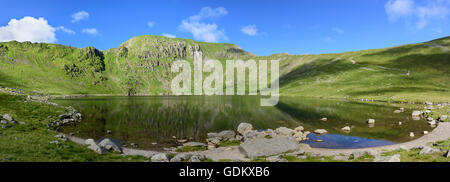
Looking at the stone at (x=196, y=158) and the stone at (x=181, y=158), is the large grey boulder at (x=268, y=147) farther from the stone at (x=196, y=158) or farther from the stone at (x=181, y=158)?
the stone at (x=181, y=158)

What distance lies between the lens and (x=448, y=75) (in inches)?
6491

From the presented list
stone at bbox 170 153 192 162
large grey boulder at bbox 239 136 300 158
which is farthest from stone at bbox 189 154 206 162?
large grey boulder at bbox 239 136 300 158

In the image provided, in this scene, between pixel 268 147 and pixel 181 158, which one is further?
pixel 268 147

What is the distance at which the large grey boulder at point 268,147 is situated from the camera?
29.6 m

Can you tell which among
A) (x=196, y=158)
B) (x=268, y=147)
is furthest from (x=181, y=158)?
(x=268, y=147)

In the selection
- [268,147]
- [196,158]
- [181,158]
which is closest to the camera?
[181,158]

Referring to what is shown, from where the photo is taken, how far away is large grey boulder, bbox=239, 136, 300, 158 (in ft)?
97.0

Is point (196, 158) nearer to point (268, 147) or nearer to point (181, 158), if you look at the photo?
point (181, 158)

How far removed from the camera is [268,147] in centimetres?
3078

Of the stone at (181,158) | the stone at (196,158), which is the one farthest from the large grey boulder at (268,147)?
the stone at (181,158)

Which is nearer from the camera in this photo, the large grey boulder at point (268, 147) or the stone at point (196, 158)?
the stone at point (196, 158)
